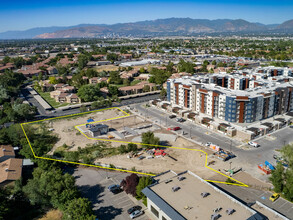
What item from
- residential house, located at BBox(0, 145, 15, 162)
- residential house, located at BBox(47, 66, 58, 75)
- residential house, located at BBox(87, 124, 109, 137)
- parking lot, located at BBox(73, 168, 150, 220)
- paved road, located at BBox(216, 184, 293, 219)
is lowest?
paved road, located at BBox(216, 184, 293, 219)

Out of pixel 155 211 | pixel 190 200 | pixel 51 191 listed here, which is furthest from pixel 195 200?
pixel 51 191

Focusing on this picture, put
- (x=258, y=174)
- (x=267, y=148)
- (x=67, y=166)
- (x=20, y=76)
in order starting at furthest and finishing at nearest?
(x=20, y=76) → (x=267, y=148) → (x=67, y=166) → (x=258, y=174)

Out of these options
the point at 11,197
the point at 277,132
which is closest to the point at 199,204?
the point at 11,197

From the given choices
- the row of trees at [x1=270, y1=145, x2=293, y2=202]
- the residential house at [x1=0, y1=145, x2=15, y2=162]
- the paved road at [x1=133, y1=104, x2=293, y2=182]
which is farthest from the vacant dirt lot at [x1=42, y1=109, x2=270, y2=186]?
the residential house at [x1=0, y1=145, x2=15, y2=162]

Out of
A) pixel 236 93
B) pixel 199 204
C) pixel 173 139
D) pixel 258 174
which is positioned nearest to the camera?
pixel 199 204

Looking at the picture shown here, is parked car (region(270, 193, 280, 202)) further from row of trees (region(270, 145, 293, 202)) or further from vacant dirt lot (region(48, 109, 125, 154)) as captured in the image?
vacant dirt lot (region(48, 109, 125, 154))

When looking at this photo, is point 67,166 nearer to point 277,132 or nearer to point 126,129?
point 126,129

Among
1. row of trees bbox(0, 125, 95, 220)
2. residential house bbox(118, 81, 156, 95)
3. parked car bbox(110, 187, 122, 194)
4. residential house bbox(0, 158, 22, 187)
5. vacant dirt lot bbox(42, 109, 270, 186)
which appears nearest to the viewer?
row of trees bbox(0, 125, 95, 220)

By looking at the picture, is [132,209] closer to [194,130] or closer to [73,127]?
[194,130]

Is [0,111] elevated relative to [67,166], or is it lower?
elevated

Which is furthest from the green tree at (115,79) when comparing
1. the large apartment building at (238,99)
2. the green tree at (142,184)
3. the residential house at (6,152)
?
the green tree at (142,184)
